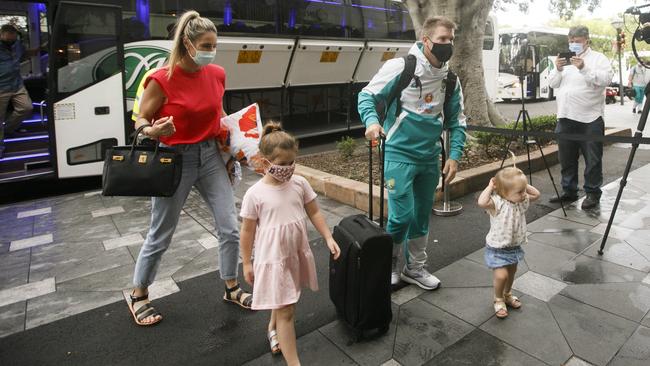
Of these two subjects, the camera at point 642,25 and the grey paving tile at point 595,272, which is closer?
the grey paving tile at point 595,272

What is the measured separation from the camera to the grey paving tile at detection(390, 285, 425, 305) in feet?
10.7

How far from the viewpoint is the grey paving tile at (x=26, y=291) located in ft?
11.5

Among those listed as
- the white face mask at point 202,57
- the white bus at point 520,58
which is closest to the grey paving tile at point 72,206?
the white face mask at point 202,57

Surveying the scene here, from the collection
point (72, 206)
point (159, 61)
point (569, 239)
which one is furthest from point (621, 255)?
point (159, 61)

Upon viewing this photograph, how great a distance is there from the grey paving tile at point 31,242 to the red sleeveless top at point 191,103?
2.86 meters

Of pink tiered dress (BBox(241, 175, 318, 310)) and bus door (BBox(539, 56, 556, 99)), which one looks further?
bus door (BBox(539, 56, 556, 99))

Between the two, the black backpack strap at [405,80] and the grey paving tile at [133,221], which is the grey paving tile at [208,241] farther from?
the black backpack strap at [405,80]

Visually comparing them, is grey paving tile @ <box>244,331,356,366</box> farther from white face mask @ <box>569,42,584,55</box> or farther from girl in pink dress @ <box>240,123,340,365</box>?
white face mask @ <box>569,42,584,55</box>

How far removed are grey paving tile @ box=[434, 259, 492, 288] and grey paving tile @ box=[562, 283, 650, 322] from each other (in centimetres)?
57

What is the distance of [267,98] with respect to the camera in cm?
970

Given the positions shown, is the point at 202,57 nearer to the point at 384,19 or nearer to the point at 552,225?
the point at 552,225

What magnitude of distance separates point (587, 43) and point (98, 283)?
18.0 ft

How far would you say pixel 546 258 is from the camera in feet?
12.8

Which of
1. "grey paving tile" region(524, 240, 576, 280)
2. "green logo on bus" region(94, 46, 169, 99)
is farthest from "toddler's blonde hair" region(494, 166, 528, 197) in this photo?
"green logo on bus" region(94, 46, 169, 99)
